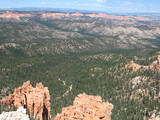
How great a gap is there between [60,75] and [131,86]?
68.1 meters

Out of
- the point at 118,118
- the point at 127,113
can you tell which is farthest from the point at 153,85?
the point at 118,118

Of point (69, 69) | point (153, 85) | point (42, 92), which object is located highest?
point (42, 92)

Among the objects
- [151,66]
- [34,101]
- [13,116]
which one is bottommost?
[151,66]

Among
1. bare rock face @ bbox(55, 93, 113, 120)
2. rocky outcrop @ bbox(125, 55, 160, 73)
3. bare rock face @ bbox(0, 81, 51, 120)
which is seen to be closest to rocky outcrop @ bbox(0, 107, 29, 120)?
bare rock face @ bbox(55, 93, 113, 120)

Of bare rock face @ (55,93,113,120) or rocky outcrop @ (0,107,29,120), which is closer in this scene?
bare rock face @ (55,93,113,120)

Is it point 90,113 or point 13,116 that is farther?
point 13,116

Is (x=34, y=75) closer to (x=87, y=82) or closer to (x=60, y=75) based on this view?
(x=60, y=75)

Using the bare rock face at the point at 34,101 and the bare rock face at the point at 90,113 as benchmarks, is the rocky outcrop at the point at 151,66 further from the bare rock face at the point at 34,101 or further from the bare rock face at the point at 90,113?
the bare rock face at the point at 34,101

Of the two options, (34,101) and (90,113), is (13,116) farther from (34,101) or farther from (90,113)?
(90,113)

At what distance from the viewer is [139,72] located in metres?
132

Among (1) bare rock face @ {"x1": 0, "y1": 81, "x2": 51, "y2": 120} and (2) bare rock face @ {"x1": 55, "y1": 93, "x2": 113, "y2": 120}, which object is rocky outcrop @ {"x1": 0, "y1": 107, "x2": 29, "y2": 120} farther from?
(1) bare rock face @ {"x1": 0, "y1": 81, "x2": 51, "y2": 120}

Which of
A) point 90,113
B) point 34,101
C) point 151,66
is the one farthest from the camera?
point 151,66

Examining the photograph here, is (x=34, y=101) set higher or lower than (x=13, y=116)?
lower

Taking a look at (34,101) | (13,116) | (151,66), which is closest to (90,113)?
(13,116)
